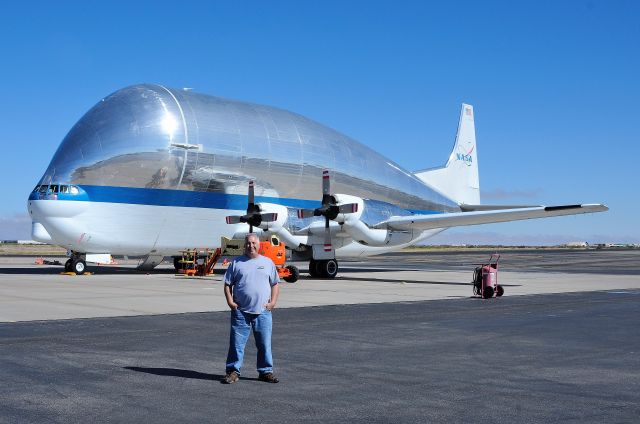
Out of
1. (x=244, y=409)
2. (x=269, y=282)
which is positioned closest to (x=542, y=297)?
(x=269, y=282)

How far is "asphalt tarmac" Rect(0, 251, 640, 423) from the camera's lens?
24.7ft

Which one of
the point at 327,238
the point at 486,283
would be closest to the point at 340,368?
the point at 486,283

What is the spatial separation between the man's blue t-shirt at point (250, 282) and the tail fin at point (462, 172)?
36.7 metres

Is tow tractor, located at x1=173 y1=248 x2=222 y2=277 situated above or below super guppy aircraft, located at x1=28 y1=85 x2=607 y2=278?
below

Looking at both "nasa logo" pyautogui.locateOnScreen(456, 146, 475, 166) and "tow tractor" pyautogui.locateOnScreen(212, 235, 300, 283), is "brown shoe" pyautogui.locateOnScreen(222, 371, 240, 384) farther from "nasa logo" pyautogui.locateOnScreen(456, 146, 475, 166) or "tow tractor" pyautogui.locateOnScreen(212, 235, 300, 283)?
"nasa logo" pyautogui.locateOnScreen(456, 146, 475, 166)

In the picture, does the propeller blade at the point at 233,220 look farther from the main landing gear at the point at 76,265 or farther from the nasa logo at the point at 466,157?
the nasa logo at the point at 466,157

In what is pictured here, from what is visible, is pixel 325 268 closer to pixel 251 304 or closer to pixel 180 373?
pixel 180 373

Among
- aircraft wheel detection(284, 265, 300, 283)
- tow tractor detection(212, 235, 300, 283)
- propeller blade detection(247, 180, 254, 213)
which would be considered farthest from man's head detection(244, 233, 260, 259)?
propeller blade detection(247, 180, 254, 213)

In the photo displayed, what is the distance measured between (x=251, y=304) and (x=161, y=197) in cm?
2421

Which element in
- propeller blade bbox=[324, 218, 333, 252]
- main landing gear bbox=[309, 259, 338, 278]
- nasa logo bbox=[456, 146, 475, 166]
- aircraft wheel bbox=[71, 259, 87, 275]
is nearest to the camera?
propeller blade bbox=[324, 218, 333, 252]

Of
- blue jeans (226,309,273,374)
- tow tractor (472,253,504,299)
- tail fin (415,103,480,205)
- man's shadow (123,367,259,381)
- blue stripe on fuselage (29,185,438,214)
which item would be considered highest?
tail fin (415,103,480,205)

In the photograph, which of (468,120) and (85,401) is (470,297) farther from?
(468,120)

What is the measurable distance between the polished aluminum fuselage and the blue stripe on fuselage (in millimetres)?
42

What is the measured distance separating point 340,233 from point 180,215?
7.24 m
